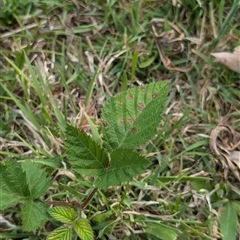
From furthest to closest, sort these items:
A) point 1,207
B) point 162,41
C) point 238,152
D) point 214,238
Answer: point 162,41 → point 238,152 → point 214,238 → point 1,207

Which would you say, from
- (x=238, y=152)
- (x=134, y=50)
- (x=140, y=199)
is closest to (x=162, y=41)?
(x=134, y=50)

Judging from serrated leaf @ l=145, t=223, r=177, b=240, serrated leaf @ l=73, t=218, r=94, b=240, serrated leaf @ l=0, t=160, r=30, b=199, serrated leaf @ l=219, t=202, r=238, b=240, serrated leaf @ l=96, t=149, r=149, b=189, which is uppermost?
serrated leaf @ l=96, t=149, r=149, b=189

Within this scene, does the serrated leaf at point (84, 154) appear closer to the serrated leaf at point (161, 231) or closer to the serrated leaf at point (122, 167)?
the serrated leaf at point (122, 167)

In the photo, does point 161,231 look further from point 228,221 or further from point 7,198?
point 7,198

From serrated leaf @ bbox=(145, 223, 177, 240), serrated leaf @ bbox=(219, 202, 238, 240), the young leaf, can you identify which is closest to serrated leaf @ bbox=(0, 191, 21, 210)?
the young leaf

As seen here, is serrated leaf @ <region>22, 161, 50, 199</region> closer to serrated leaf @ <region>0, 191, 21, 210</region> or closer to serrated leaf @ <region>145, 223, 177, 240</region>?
serrated leaf @ <region>0, 191, 21, 210</region>

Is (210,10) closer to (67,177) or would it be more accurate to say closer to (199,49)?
(199,49)
